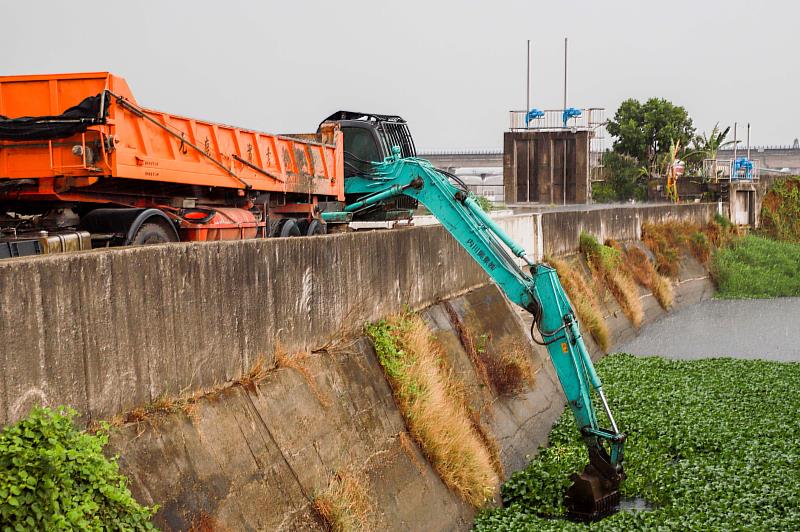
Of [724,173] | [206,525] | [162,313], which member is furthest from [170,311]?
[724,173]

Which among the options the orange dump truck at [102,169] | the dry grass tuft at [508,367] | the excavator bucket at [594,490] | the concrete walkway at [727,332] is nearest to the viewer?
the excavator bucket at [594,490]

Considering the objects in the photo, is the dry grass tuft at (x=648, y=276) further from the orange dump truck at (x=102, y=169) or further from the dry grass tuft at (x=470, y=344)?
the orange dump truck at (x=102, y=169)

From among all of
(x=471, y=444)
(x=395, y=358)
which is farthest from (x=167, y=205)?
(x=471, y=444)

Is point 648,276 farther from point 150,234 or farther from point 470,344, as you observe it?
point 150,234

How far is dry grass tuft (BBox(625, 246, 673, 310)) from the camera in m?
27.8

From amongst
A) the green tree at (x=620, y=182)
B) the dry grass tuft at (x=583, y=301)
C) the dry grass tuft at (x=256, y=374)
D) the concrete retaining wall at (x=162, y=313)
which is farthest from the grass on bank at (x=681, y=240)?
the dry grass tuft at (x=256, y=374)

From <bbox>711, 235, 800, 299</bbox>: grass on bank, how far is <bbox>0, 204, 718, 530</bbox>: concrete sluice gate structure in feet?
77.9

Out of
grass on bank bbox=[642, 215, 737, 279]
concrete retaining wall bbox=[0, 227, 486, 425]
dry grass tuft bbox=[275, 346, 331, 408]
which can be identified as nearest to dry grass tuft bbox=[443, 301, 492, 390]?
concrete retaining wall bbox=[0, 227, 486, 425]

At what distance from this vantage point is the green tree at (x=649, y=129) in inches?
2379

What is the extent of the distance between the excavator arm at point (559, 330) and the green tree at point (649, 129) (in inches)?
1915

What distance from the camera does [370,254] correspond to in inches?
456

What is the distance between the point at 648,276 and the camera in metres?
28.4

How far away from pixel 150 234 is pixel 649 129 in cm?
5195

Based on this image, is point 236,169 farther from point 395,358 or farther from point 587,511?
point 587,511
